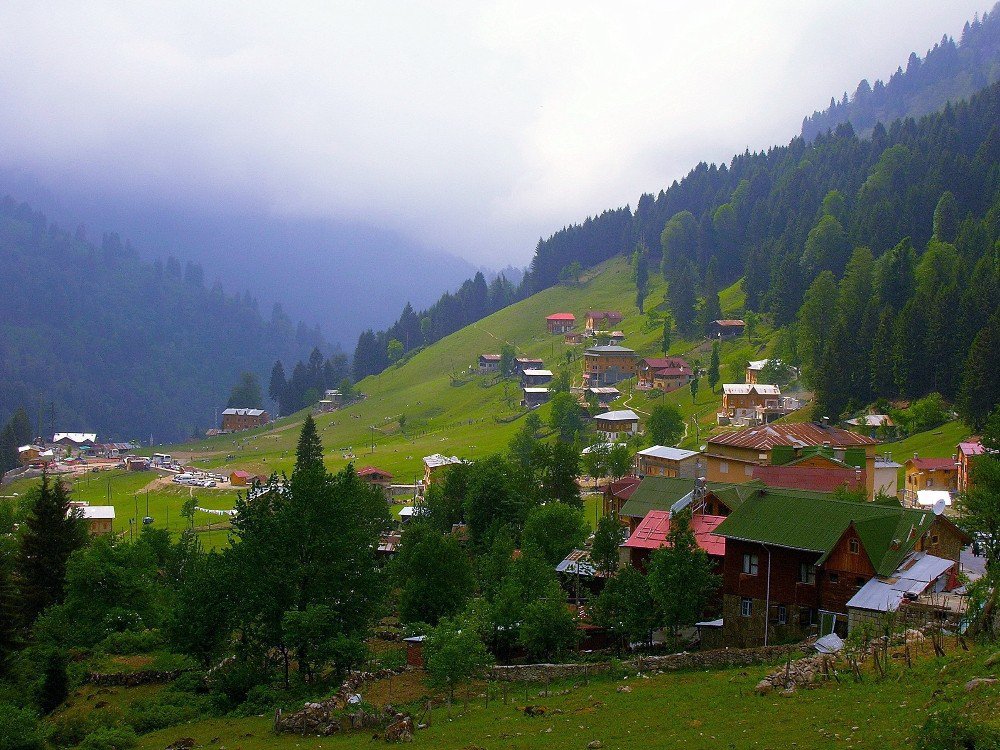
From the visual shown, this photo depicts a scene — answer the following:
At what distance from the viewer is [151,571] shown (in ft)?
186

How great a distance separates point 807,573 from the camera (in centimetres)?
3844

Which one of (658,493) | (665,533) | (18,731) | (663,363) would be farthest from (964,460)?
(663,363)

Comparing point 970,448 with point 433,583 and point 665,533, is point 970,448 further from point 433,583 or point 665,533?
point 433,583

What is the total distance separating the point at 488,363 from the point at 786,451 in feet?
420

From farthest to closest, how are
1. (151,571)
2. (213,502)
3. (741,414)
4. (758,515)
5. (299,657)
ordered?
1. (213,502)
2. (741,414)
3. (151,571)
4. (758,515)
5. (299,657)

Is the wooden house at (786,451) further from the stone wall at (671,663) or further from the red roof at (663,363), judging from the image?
the red roof at (663,363)

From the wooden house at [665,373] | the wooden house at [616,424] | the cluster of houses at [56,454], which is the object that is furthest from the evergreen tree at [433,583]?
the cluster of houses at [56,454]

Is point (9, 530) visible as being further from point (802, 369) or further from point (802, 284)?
point (802, 284)

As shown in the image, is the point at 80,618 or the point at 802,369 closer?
the point at 80,618

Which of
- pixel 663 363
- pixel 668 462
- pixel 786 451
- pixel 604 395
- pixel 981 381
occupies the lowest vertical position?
pixel 668 462

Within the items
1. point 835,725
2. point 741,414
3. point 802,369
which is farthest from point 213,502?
point 835,725

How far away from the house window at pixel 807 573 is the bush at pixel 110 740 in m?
25.8

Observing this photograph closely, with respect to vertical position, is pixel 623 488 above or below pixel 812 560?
above

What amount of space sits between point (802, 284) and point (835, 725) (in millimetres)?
131751
